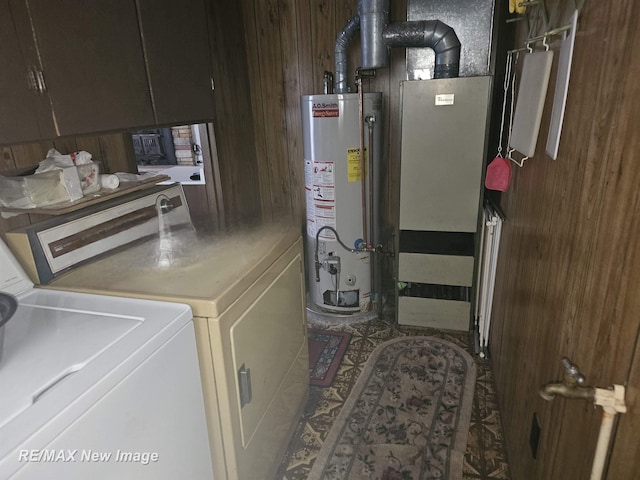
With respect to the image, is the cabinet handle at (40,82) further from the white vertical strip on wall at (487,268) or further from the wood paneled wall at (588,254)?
the white vertical strip on wall at (487,268)

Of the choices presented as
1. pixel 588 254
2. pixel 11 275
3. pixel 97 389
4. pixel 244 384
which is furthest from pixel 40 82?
pixel 588 254

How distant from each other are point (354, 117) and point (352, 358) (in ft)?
4.81

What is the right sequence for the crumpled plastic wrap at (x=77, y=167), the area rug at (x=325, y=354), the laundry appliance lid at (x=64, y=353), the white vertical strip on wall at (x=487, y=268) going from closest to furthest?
1. the laundry appliance lid at (x=64, y=353)
2. the crumpled plastic wrap at (x=77, y=167)
3. the white vertical strip on wall at (x=487, y=268)
4. the area rug at (x=325, y=354)

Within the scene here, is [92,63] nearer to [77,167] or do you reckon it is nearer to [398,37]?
[77,167]

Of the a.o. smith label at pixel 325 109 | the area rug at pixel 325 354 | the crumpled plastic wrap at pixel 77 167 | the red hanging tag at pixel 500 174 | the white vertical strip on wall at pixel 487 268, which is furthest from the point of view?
the a.o. smith label at pixel 325 109

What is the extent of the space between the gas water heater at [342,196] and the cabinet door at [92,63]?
3.94 ft

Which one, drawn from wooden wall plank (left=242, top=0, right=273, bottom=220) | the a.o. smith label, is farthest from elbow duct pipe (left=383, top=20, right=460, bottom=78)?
wooden wall plank (left=242, top=0, right=273, bottom=220)

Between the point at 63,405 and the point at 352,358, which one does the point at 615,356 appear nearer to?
the point at 63,405

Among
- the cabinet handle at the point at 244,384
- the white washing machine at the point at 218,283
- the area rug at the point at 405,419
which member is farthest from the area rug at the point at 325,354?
the cabinet handle at the point at 244,384

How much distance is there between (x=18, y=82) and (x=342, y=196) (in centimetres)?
184

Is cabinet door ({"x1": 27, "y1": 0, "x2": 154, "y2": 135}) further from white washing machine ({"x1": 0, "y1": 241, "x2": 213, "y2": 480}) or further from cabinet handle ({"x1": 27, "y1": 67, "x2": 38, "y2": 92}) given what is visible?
white washing machine ({"x1": 0, "y1": 241, "x2": 213, "y2": 480})

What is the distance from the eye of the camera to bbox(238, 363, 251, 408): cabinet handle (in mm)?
1343

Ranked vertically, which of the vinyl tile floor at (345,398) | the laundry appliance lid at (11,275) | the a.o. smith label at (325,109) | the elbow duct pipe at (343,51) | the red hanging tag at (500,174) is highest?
the elbow duct pipe at (343,51)

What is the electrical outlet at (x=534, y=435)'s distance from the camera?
1.32 m
